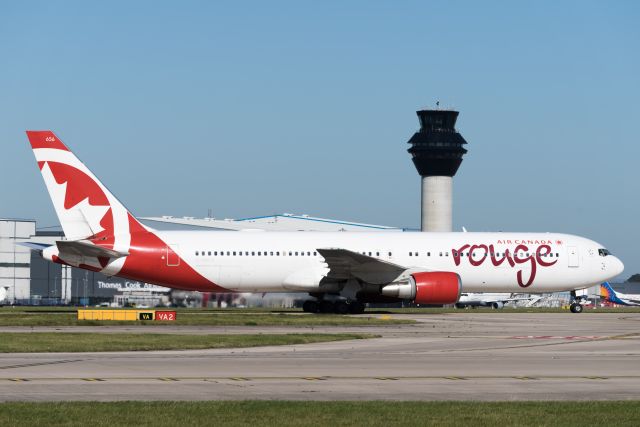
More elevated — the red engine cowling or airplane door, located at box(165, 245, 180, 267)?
airplane door, located at box(165, 245, 180, 267)

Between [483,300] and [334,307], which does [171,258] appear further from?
[483,300]

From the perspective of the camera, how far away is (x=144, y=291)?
82.1m

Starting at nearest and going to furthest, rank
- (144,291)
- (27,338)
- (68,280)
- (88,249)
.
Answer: (27,338) → (88,249) → (144,291) → (68,280)

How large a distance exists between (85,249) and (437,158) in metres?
94.2

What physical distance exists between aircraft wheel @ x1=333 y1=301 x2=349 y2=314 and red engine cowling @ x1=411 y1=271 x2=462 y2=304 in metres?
Answer: 3.95

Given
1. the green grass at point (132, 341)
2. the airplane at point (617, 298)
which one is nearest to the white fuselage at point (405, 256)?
the green grass at point (132, 341)

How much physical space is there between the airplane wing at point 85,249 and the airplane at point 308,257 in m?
0.05

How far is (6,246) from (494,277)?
7202 cm

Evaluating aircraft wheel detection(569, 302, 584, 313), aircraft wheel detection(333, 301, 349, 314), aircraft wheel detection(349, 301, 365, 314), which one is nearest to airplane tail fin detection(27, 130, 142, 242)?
aircraft wheel detection(333, 301, 349, 314)

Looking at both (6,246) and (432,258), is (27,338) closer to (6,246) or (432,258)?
(432,258)

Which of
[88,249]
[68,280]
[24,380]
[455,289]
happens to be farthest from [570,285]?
[68,280]

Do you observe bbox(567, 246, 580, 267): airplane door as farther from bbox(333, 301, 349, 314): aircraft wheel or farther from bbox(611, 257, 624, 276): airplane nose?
bbox(333, 301, 349, 314): aircraft wheel

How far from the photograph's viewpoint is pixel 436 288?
50.7 m

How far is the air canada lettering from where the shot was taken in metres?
54.3
